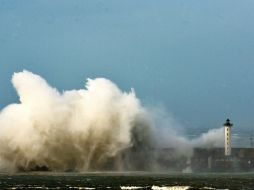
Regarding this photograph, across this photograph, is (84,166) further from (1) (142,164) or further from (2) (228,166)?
(2) (228,166)

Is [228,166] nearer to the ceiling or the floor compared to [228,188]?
nearer to the ceiling

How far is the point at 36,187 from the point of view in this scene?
347 feet

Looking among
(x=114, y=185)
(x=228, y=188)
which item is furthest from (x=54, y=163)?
Result: (x=228, y=188)

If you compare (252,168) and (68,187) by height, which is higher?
(252,168)

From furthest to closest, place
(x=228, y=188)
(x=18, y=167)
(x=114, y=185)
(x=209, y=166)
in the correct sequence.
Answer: (x=209, y=166) → (x=18, y=167) → (x=114, y=185) → (x=228, y=188)

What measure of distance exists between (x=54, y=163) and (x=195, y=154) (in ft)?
133

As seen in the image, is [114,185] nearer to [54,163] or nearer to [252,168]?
[54,163]

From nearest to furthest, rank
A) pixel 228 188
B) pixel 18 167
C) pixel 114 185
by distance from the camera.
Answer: pixel 228 188
pixel 114 185
pixel 18 167

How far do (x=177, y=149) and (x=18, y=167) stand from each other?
44.1 metres

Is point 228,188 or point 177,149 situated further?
point 177,149

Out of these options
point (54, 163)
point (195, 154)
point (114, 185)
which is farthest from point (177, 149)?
point (114, 185)

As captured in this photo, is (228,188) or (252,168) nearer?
(228,188)

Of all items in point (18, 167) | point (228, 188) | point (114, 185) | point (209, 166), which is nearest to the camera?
point (228, 188)

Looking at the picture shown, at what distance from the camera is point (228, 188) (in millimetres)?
102562
